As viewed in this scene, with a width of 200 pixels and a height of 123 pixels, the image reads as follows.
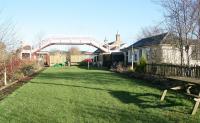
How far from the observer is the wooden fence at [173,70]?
16.5 meters

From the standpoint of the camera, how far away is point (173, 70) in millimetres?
20141

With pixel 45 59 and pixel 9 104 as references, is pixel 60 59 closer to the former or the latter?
pixel 45 59

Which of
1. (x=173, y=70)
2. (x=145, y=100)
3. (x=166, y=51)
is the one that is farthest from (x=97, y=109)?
(x=166, y=51)

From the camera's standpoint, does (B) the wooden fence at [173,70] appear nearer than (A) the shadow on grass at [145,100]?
No

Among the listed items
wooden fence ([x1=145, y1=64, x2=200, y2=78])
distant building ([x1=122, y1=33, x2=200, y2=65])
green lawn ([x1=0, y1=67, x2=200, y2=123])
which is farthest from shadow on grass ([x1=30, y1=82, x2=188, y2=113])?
distant building ([x1=122, y1=33, x2=200, y2=65])

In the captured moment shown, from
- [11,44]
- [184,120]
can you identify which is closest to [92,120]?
[184,120]

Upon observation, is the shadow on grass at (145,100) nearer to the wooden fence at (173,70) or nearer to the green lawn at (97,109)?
the green lawn at (97,109)

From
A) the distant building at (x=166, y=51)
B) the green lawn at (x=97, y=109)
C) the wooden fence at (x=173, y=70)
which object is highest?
the distant building at (x=166, y=51)

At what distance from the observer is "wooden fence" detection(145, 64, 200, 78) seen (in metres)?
16.5

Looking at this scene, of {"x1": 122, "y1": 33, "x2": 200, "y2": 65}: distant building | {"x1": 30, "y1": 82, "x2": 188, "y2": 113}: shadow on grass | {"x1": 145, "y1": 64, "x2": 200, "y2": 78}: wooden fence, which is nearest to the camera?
{"x1": 30, "y1": 82, "x2": 188, "y2": 113}: shadow on grass

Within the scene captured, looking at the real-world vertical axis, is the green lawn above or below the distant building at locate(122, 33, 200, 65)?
below

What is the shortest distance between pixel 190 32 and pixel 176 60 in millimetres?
9316

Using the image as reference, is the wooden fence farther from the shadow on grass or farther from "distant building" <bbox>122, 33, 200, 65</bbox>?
the shadow on grass

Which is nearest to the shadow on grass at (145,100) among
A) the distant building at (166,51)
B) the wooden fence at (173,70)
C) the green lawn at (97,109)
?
the green lawn at (97,109)
